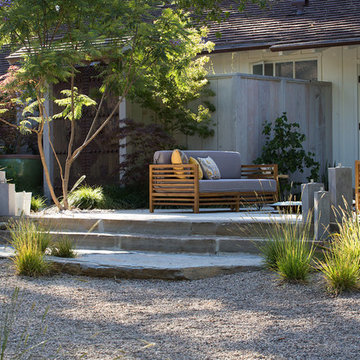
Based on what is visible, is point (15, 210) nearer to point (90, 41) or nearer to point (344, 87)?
point (90, 41)

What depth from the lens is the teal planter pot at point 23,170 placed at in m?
12.3

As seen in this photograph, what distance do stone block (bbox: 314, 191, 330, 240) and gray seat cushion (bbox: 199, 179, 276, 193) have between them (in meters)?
2.44

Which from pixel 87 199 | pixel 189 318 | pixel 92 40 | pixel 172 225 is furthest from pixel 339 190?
pixel 87 199

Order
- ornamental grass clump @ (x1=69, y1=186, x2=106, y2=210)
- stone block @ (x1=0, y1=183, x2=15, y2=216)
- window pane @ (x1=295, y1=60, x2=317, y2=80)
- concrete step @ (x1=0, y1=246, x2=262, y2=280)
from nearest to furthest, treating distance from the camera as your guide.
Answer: concrete step @ (x1=0, y1=246, x2=262, y2=280) → stone block @ (x1=0, y1=183, x2=15, y2=216) → ornamental grass clump @ (x1=69, y1=186, x2=106, y2=210) → window pane @ (x1=295, y1=60, x2=317, y2=80)

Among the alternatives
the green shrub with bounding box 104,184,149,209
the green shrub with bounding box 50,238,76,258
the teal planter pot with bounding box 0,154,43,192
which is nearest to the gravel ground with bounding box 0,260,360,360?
the green shrub with bounding box 50,238,76,258

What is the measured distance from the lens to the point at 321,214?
19.4ft

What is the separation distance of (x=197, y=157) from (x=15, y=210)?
2.77 meters

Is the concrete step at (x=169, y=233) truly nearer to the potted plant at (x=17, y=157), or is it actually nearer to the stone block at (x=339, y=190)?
the stone block at (x=339, y=190)

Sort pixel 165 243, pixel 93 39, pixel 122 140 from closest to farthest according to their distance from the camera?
pixel 165 243, pixel 93 39, pixel 122 140

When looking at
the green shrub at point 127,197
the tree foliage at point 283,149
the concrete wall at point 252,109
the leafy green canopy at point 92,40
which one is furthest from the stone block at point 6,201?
the tree foliage at point 283,149

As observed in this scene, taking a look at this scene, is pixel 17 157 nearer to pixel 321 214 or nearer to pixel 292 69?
pixel 292 69

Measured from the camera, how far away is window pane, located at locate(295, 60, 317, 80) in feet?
41.9

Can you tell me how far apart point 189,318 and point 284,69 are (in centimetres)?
948

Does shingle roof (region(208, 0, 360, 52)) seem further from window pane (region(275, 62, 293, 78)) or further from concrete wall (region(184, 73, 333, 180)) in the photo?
concrete wall (region(184, 73, 333, 180))
